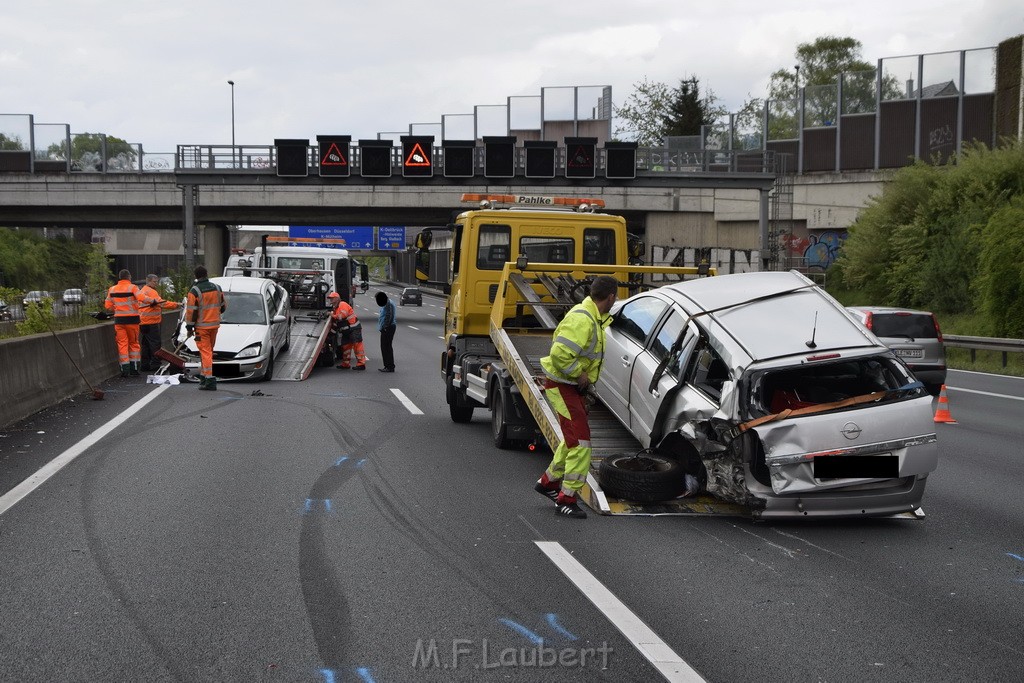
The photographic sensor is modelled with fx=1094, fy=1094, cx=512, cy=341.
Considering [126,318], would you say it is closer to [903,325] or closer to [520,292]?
[520,292]

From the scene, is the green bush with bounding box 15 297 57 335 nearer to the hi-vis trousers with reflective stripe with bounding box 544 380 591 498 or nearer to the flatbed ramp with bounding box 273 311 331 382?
the flatbed ramp with bounding box 273 311 331 382

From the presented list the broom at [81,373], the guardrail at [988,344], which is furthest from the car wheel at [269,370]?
the guardrail at [988,344]

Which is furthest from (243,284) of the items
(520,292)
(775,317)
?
(775,317)

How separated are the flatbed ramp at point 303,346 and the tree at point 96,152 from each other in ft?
81.0

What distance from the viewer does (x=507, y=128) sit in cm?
5750

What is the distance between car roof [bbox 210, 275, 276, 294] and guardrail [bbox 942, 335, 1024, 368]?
14.5 metres

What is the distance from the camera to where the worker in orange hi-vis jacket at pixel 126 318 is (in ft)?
58.6

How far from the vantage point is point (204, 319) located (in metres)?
16.5

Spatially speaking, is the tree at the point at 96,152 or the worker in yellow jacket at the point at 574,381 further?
the tree at the point at 96,152

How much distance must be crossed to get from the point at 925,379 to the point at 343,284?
20032 mm

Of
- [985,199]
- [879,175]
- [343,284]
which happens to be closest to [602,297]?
[343,284]

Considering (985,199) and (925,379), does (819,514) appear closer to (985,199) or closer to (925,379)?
(925,379)

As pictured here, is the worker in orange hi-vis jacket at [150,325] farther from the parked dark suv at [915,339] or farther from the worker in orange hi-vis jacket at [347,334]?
the parked dark suv at [915,339]

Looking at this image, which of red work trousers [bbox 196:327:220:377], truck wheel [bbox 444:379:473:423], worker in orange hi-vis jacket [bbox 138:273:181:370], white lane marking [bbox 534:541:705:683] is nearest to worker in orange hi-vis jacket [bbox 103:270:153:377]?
worker in orange hi-vis jacket [bbox 138:273:181:370]
